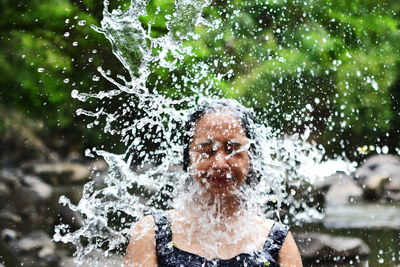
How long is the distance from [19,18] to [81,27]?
61cm

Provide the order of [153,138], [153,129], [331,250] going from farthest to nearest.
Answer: [331,250], [153,129], [153,138]

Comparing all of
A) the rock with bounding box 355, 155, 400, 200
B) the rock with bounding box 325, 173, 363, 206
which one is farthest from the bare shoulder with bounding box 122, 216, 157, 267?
the rock with bounding box 355, 155, 400, 200

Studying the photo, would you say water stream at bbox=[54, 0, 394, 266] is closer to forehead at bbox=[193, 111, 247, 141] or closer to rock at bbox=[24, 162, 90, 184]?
forehead at bbox=[193, 111, 247, 141]

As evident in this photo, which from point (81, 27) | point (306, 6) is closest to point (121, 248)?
point (81, 27)

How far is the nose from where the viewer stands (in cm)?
182

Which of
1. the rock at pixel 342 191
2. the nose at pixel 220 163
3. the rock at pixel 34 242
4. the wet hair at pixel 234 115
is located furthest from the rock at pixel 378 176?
the nose at pixel 220 163

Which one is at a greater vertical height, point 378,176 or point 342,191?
point 378,176

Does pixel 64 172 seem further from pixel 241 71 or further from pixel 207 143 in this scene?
pixel 207 143

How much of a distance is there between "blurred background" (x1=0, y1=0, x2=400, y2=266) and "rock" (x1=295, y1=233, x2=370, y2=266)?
0.03 meters

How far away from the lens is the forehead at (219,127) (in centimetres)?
191

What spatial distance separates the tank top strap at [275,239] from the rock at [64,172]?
8.68 m

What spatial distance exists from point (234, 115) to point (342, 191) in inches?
367

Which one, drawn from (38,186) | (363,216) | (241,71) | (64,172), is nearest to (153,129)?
(241,71)

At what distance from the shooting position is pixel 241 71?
5.64 m
